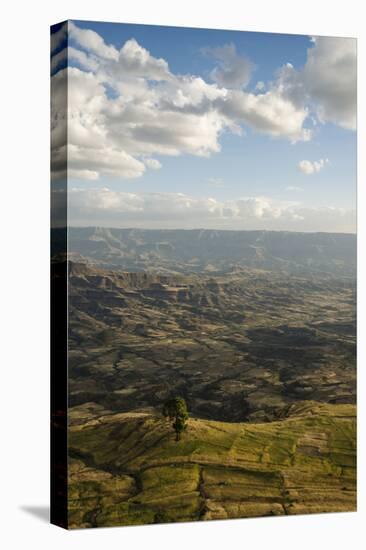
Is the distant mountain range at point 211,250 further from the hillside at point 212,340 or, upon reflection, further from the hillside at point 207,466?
the hillside at point 207,466

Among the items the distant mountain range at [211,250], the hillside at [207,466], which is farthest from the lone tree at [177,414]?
the distant mountain range at [211,250]

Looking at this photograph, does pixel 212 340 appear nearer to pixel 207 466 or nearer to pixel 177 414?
pixel 177 414

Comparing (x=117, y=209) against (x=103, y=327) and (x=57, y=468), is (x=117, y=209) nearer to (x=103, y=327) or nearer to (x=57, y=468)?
(x=103, y=327)

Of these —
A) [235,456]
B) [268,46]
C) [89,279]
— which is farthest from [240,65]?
[235,456]

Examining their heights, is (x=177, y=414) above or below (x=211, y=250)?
below

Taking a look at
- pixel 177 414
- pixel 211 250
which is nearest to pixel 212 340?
pixel 177 414

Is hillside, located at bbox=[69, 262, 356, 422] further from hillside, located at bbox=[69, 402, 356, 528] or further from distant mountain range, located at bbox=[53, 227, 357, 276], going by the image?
hillside, located at bbox=[69, 402, 356, 528]

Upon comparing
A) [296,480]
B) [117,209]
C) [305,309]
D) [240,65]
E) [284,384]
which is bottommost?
[296,480]

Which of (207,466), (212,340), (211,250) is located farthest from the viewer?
(211,250)
